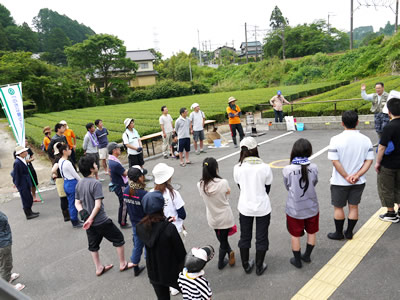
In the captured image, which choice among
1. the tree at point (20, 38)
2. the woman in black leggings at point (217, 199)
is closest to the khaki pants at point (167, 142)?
the woman in black leggings at point (217, 199)

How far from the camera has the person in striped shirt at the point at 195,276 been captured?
2666 millimetres

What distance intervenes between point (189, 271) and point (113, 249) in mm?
2645

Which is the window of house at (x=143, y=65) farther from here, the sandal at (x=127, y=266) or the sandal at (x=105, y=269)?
the sandal at (x=127, y=266)

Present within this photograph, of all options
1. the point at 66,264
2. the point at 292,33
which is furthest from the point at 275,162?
the point at 292,33

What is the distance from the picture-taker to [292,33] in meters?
61.4

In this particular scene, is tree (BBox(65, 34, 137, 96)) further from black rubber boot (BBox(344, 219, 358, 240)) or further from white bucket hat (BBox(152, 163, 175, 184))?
black rubber boot (BBox(344, 219, 358, 240))

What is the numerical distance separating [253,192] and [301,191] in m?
0.60

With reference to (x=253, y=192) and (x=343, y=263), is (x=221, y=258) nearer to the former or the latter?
(x=253, y=192)

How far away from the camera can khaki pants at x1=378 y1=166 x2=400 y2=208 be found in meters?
4.26

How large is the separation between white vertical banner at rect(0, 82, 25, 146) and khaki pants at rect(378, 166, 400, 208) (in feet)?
27.2

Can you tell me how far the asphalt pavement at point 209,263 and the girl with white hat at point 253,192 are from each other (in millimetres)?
478

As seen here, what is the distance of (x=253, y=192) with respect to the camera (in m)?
3.47

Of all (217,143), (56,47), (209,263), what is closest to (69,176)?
(209,263)

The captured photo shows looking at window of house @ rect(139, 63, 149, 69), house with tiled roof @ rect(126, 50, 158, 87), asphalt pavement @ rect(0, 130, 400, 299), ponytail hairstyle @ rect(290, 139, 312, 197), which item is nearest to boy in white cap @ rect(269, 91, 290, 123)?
asphalt pavement @ rect(0, 130, 400, 299)
